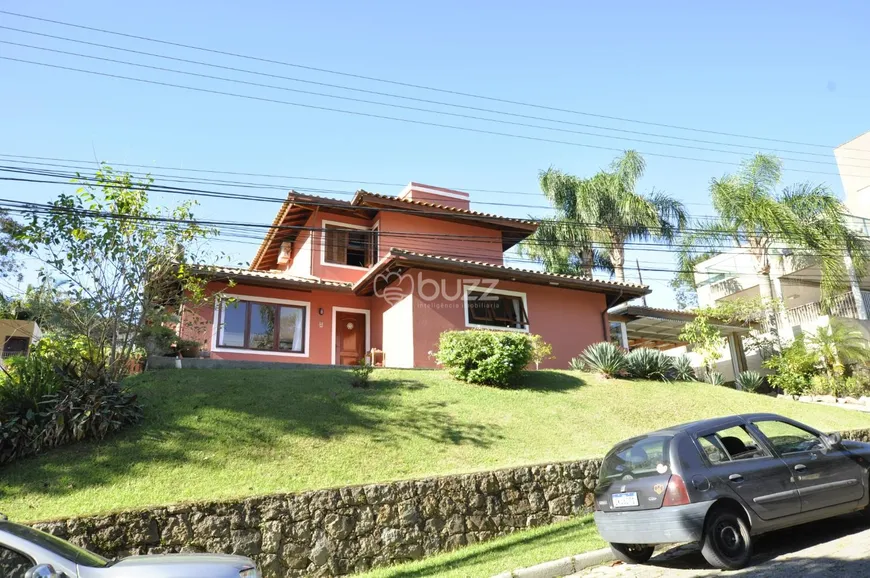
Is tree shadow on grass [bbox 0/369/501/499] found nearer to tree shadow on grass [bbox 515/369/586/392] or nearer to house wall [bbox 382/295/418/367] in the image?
tree shadow on grass [bbox 515/369/586/392]

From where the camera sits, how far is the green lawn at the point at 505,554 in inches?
258

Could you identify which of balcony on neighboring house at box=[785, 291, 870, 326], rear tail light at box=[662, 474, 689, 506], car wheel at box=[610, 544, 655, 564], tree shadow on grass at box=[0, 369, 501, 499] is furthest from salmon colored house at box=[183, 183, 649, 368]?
balcony on neighboring house at box=[785, 291, 870, 326]

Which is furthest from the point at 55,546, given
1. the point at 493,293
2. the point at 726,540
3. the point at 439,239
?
the point at 439,239

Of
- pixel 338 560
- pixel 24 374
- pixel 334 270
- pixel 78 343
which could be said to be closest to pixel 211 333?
pixel 334 270

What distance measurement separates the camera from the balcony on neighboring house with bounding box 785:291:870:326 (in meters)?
23.9

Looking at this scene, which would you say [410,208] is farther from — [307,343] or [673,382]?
[673,382]

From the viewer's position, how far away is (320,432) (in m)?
9.30

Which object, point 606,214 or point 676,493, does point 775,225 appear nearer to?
point 606,214

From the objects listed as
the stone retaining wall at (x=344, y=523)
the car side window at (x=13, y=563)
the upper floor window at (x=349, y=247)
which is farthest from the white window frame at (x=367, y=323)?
the car side window at (x=13, y=563)

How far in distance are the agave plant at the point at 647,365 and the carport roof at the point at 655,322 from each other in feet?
14.3

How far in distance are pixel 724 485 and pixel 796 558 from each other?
1.02 metres

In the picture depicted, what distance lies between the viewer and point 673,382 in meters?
15.7

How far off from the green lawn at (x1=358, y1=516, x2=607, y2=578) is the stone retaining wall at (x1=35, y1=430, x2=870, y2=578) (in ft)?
0.82

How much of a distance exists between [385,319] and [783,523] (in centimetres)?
1279
